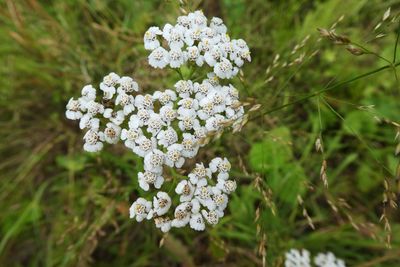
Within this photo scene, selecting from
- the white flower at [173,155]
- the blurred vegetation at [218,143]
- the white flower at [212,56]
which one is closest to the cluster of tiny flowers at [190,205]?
the white flower at [173,155]

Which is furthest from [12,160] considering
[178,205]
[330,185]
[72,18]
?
[330,185]

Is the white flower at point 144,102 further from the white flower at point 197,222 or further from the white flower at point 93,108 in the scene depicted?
the white flower at point 197,222

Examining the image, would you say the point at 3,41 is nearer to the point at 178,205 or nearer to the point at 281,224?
the point at 178,205

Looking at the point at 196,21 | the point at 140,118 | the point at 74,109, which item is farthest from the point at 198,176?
the point at 196,21

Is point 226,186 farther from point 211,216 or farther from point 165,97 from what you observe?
point 165,97

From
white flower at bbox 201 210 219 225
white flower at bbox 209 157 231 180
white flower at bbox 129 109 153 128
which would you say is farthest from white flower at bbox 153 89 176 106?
white flower at bbox 201 210 219 225

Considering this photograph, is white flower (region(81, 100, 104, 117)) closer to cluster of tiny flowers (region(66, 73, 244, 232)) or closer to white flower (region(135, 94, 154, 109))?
cluster of tiny flowers (region(66, 73, 244, 232))

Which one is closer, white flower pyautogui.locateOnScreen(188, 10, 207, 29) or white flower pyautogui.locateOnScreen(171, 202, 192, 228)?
white flower pyautogui.locateOnScreen(171, 202, 192, 228)
